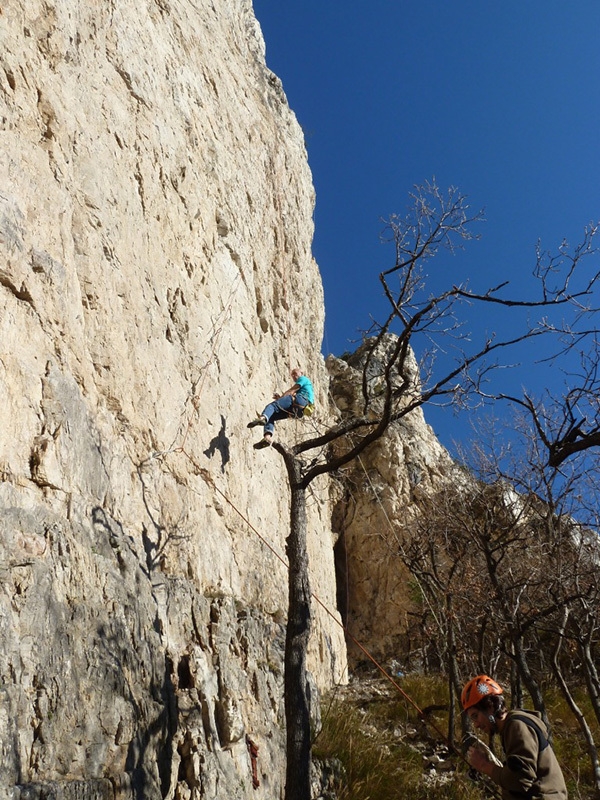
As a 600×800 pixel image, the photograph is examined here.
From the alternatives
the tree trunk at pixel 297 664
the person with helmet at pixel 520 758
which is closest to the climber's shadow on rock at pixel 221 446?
the tree trunk at pixel 297 664

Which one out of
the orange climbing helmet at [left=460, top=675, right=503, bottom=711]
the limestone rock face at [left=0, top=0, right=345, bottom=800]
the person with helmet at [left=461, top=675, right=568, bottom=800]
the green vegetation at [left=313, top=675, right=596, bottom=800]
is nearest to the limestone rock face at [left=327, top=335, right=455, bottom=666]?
the green vegetation at [left=313, top=675, right=596, bottom=800]

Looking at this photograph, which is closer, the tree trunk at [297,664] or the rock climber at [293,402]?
the tree trunk at [297,664]

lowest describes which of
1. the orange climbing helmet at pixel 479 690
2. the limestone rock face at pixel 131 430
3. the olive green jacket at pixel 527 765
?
the olive green jacket at pixel 527 765

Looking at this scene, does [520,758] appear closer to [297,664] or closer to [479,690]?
[479,690]

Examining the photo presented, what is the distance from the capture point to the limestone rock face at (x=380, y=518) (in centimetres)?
1870

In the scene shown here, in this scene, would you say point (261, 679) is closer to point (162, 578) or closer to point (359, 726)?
point (162, 578)

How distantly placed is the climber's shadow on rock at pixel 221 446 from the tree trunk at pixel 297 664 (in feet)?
6.62

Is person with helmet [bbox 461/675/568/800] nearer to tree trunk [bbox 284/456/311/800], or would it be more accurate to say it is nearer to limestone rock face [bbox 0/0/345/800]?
tree trunk [bbox 284/456/311/800]

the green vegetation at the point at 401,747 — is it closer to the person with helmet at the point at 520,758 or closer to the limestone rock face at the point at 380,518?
the limestone rock face at the point at 380,518

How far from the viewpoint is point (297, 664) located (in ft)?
21.4

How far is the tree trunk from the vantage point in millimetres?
5930

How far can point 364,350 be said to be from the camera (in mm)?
24594

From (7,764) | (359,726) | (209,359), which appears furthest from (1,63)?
(359,726)

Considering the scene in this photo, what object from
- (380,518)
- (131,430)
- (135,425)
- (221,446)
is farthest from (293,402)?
(380,518)
